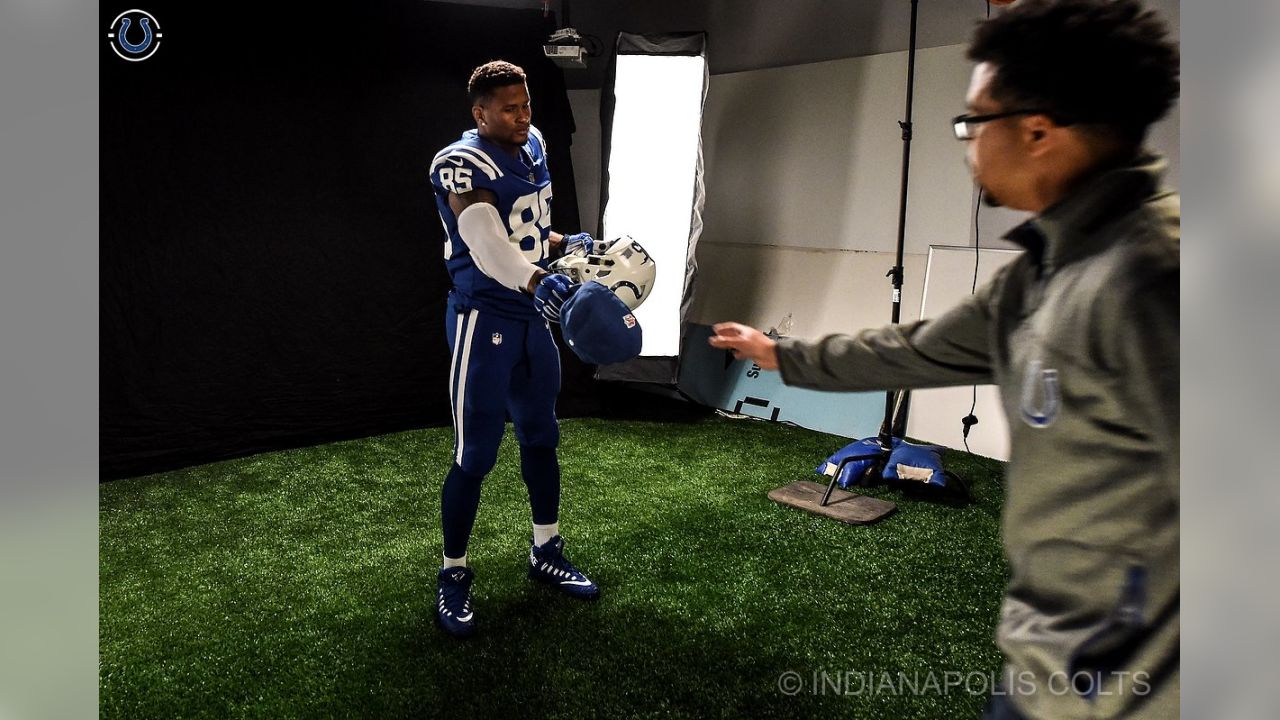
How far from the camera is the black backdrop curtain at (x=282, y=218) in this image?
3.77 m

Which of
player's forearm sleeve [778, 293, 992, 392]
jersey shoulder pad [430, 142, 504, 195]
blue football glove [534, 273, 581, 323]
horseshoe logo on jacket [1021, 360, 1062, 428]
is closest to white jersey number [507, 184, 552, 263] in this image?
jersey shoulder pad [430, 142, 504, 195]

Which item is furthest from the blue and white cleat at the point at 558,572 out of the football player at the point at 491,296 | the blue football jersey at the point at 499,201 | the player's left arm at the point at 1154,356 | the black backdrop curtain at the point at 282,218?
the black backdrop curtain at the point at 282,218

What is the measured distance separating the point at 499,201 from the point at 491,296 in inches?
10.2

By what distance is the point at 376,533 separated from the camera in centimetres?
313

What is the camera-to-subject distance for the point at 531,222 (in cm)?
229

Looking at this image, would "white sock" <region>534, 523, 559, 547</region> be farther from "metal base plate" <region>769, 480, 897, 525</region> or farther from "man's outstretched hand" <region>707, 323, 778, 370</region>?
"man's outstretched hand" <region>707, 323, 778, 370</region>

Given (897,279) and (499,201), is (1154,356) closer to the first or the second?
(499,201)

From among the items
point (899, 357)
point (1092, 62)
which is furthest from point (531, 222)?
point (1092, 62)

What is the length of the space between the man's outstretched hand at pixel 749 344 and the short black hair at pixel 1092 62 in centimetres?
51

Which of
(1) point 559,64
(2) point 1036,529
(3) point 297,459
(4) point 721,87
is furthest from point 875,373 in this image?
(4) point 721,87

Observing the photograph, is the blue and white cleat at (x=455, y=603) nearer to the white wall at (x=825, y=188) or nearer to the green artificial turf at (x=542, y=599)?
the green artificial turf at (x=542, y=599)

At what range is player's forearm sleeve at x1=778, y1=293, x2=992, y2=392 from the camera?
1.04 meters

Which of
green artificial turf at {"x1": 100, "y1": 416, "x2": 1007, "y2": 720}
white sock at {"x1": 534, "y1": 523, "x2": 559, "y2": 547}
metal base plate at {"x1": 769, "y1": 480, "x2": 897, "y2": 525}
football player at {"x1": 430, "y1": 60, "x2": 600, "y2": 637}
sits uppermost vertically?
football player at {"x1": 430, "y1": 60, "x2": 600, "y2": 637}

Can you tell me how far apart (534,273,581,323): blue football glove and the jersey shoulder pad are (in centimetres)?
35
